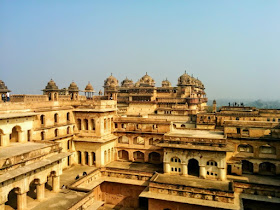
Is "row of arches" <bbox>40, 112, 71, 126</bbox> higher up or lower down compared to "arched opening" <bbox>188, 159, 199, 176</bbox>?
higher up

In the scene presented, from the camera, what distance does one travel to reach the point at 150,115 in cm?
4456

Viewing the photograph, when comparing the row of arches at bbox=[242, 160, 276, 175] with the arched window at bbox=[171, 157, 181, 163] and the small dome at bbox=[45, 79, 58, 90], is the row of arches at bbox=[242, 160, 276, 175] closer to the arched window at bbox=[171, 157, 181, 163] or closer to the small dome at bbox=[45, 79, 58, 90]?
the arched window at bbox=[171, 157, 181, 163]

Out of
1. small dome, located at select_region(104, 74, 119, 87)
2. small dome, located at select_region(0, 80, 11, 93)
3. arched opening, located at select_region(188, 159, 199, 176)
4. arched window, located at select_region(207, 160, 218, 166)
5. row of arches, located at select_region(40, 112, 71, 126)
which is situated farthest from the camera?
small dome, located at select_region(104, 74, 119, 87)

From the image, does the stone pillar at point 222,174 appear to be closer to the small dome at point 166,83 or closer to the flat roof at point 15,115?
the flat roof at point 15,115

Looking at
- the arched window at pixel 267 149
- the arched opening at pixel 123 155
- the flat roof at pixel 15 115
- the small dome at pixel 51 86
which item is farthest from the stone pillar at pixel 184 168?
the small dome at pixel 51 86


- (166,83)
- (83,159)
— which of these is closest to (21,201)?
(83,159)

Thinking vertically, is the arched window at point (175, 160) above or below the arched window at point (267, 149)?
below

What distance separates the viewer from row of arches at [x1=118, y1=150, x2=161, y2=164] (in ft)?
114

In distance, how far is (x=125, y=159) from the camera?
117 feet

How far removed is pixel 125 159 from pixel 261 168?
56.8 feet

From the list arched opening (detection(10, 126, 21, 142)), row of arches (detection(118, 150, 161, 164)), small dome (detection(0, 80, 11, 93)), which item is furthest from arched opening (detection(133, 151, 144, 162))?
small dome (detection(0, 80, 11, 93))

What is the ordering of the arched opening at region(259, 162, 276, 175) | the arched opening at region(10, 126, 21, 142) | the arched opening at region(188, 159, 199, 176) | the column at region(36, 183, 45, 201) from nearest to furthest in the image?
1. the column at region(36, 183, 45, 201)
2. the arched opening at region(10, 126, 21, 142)
3. the arched opening at region(188, 159, 199, 176)
4. the arched opening at region(259, 162, 276, 175)

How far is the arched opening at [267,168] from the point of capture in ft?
95.6

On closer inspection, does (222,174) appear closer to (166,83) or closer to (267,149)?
(267,149)
